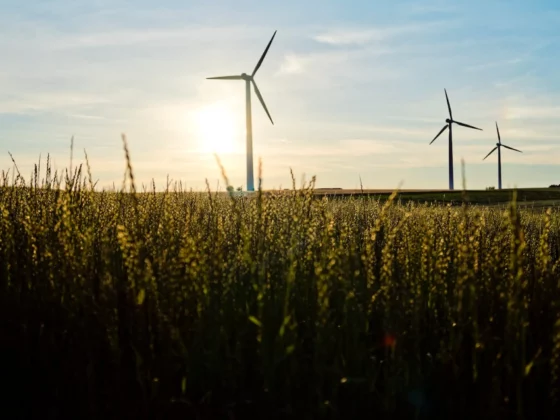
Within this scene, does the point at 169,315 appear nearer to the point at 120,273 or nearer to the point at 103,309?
the point at 103,309

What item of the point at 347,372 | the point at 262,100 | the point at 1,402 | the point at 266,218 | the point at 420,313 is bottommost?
the point at 1,402

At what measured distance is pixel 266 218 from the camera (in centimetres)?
454

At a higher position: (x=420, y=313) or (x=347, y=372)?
(x=420, y=313)

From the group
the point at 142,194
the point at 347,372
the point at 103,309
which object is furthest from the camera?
the point at 142,194

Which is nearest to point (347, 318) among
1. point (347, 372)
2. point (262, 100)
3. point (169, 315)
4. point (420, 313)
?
point (347, 372)

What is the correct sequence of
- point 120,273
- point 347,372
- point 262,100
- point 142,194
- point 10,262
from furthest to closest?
1. point 262,100
2. point 142,194
3. point 10,262
4. point 120,273
5. point 347,372

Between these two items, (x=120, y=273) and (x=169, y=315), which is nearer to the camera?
(x=169, y=315)

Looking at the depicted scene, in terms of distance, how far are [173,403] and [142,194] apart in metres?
4.57

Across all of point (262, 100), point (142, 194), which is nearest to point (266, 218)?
point (142, 194)

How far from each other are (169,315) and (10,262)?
2.03 m

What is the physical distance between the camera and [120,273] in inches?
176

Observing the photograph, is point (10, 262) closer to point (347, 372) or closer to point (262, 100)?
point (347, 372)

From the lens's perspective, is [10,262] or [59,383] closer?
[59,383]

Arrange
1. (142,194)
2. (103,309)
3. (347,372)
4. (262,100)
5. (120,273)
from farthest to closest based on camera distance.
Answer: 1. (262,100)
2. (142,194)
3. (120,273)
4. (103,309)
5. (347,372)
